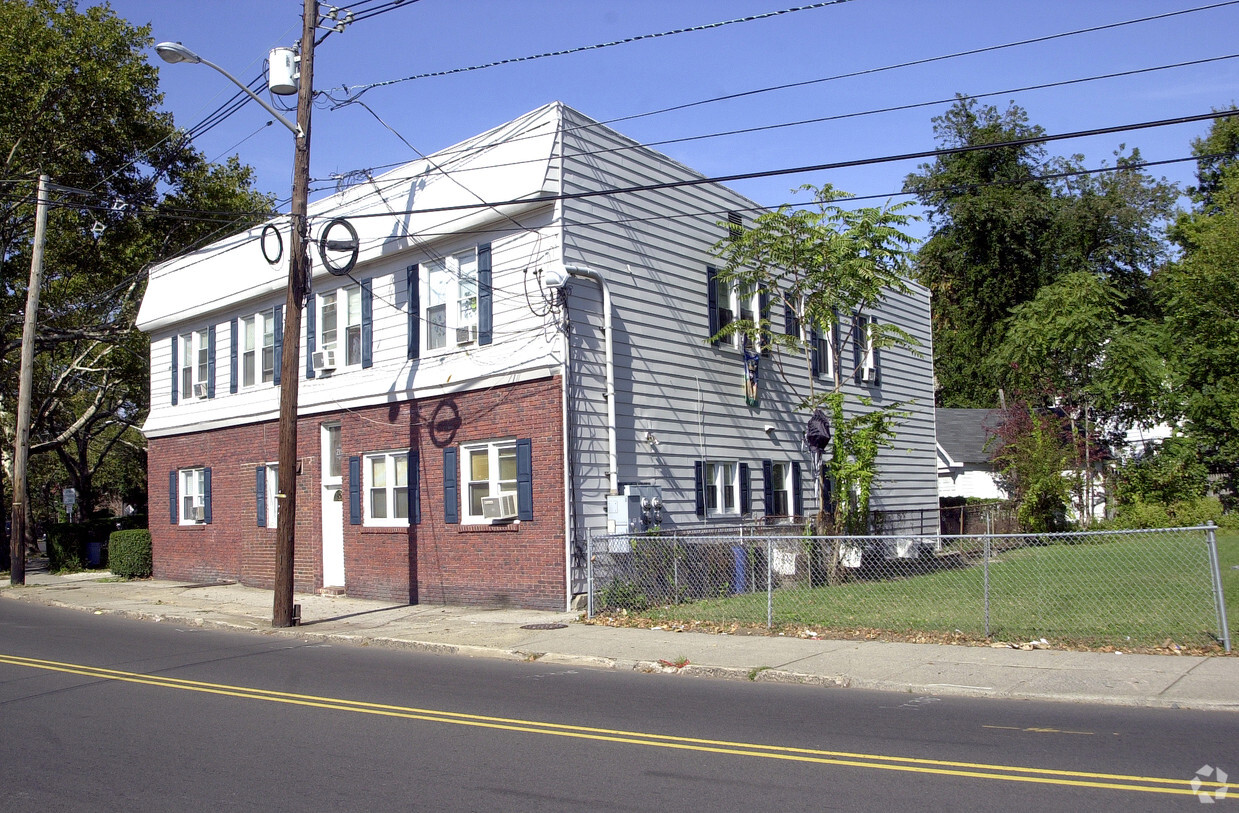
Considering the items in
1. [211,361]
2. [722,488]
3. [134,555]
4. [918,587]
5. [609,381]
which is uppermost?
Answer: [211,361]

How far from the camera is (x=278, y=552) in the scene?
623 inches

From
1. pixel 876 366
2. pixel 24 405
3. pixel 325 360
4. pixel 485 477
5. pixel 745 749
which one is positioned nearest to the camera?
pixel 745 749

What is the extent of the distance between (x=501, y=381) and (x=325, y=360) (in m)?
5.07

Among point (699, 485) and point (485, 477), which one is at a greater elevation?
point (485, 477)

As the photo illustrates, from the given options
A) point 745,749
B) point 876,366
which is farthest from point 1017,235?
point 745,749

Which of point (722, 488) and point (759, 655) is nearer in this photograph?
point (759, 655)

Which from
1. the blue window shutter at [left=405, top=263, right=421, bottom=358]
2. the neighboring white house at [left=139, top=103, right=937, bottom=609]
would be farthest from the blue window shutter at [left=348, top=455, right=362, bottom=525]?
the blue window shutter at [left=405, top=263, right=421, bottom=358]

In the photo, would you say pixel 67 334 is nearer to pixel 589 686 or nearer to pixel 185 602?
pixel 185 602

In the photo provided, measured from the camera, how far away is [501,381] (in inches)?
663

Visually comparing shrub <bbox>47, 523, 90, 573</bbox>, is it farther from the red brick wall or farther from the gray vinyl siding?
the gray vinyl siding

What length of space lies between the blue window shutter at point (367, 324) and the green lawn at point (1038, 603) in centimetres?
761

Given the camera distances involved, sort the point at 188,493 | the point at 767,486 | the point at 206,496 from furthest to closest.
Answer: the point at 188,493 < the point at 206,496 < the point at 767,486

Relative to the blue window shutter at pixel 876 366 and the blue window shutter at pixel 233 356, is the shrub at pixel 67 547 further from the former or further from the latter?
the blue window shutter at pixel 876 366

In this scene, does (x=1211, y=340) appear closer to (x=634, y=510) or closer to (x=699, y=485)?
(x=699, y=485)
